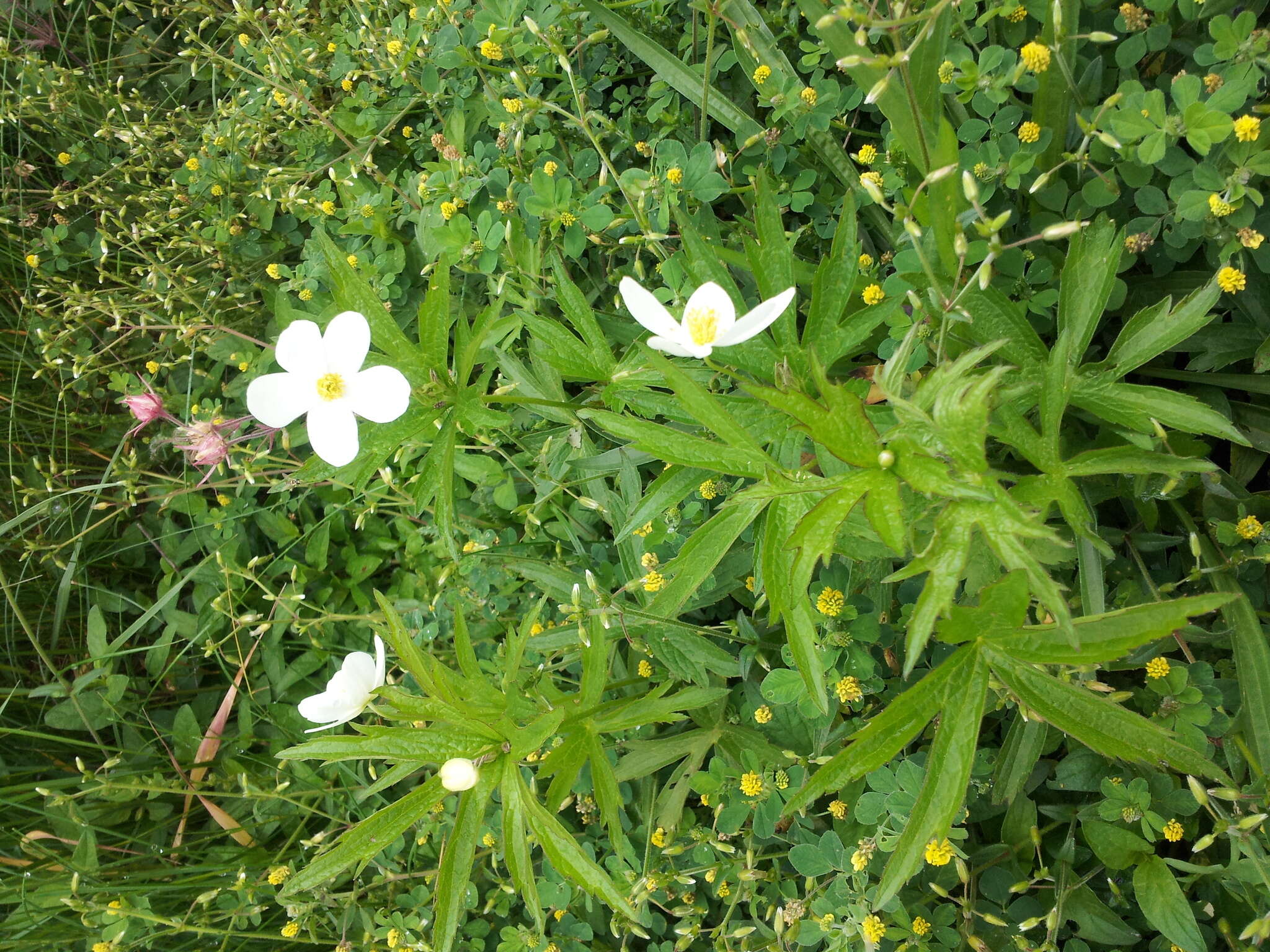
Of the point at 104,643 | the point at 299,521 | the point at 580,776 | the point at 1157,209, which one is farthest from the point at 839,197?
the point at 104,643

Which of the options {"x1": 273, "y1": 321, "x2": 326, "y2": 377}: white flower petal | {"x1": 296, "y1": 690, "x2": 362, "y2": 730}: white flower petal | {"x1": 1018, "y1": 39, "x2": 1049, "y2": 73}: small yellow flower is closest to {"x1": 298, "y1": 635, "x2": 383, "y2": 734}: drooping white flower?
{"x1": 296, "y1": 690, "x2": 362, "y2": 730}: white flower petal

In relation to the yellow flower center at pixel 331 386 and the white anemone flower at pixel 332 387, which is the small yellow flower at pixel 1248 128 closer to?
Answer: the white anemone flower at pixel 332 387

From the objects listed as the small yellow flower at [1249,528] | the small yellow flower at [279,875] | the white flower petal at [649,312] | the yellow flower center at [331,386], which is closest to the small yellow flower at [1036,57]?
the white flower petal at [649,312]

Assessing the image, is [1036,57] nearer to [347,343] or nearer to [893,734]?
[893,734]

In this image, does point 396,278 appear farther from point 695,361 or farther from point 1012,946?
point 1012,946

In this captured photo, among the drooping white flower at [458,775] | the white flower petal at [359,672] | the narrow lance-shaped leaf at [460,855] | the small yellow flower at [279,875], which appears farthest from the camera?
the small yellow flower at [279,875]

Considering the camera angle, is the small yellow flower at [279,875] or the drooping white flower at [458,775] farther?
the small yellow flower at [279,875]

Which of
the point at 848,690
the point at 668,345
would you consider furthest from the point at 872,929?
the point at 668,345

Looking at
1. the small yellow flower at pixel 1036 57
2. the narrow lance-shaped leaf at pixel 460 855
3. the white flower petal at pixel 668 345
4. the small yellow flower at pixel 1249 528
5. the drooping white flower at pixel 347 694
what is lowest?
the narrow lance-shaped leaf at pixel 460 855
